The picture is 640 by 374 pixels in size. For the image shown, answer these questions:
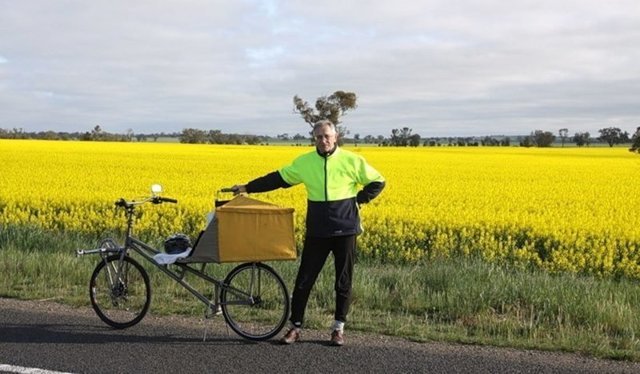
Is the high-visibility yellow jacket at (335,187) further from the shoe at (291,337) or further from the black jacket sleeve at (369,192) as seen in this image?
the shoe at (291,337)

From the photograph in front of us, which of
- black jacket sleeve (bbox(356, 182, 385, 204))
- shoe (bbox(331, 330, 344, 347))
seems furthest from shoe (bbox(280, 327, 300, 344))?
black jacket sleeve (bbox(356, 182, 385, 204))

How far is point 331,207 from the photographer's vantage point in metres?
5.39

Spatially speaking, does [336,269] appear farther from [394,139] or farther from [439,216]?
[394,139]

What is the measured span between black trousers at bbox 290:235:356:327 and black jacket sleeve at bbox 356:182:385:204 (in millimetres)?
339

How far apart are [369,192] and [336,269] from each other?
742 millimetres

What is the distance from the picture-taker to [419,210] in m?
14.9

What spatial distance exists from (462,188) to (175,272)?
16904 mm

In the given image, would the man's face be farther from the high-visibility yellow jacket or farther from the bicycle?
the bicycle

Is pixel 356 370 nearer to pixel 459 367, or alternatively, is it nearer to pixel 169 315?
pixel 459 367

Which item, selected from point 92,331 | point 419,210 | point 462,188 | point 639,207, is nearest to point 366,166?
point 92,331

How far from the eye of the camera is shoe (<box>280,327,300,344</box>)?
540 centimetres

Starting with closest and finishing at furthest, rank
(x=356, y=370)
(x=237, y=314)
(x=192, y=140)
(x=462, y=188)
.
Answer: (x=356, y=370) → (x=237, y=314) → (x=462, y=188) → (x=192, y=140)

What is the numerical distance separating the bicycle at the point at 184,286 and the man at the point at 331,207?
0.83 ft

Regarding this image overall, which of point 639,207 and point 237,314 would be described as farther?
point 639,207
